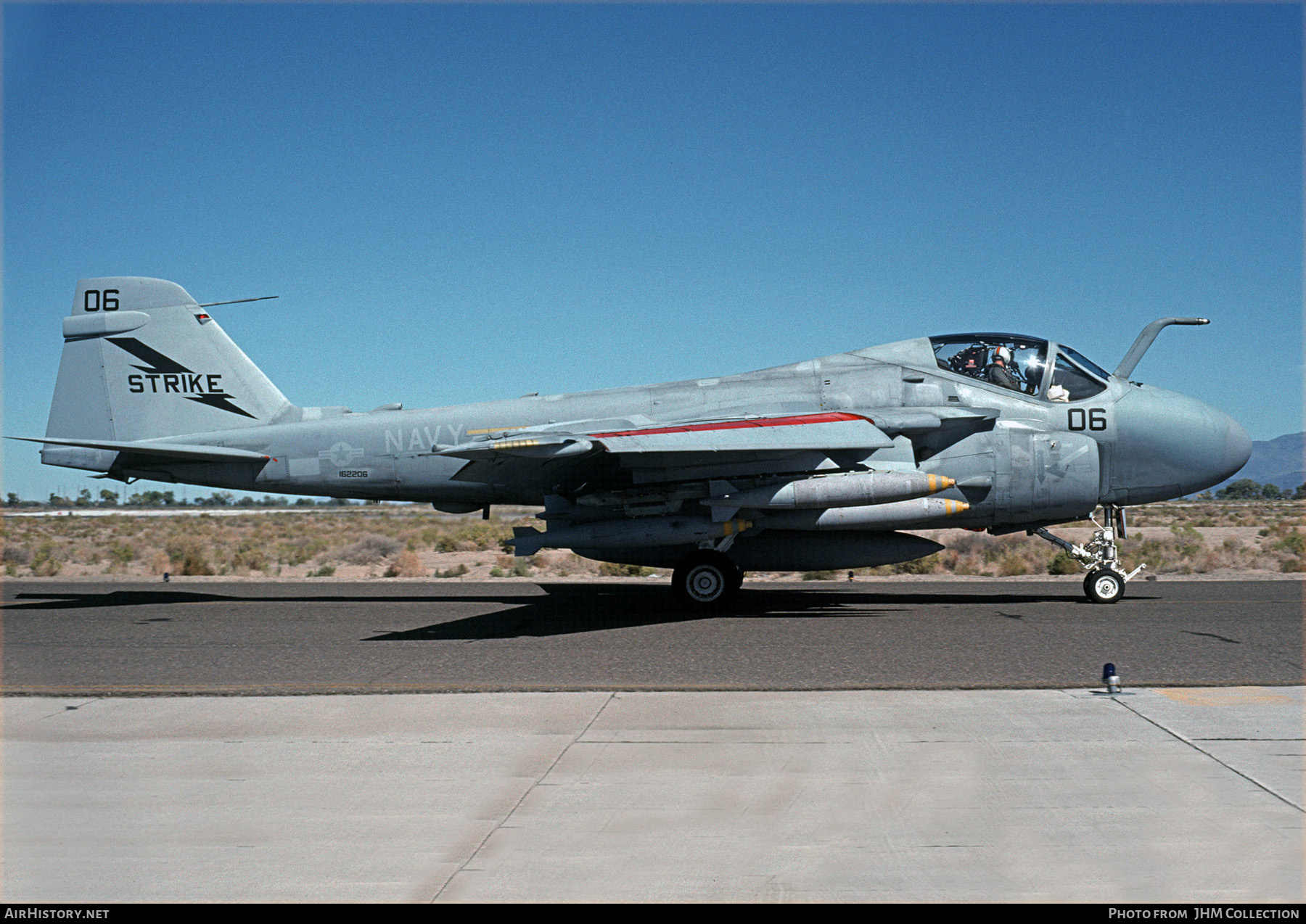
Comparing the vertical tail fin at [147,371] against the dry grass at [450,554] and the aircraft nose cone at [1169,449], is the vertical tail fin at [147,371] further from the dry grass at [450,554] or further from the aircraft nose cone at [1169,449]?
the aircraft nose cone at [1169,449]

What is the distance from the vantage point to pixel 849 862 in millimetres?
4117

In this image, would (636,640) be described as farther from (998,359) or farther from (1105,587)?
(1105,587)

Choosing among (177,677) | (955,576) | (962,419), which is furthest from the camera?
(955,576)

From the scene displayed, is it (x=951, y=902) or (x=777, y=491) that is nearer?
(x=951, y=902)

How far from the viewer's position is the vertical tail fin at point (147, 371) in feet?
47.9

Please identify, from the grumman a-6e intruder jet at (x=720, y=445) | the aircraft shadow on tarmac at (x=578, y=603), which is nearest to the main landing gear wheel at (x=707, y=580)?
the grumman a-6e intruder jet at (x=720, y=445)

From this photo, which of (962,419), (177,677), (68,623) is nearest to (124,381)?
(68,623)

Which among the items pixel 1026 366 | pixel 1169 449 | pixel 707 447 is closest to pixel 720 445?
pixel 707 447

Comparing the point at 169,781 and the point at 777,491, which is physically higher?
the point at 777,491

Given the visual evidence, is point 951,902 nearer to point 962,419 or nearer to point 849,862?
point 849,862

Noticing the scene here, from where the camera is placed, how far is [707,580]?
12.9 metres

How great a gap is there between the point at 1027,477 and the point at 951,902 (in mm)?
10300


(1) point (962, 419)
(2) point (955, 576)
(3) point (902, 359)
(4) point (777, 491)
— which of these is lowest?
(2) point (955, 576)

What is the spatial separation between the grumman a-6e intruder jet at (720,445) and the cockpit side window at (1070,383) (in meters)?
0.03
